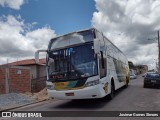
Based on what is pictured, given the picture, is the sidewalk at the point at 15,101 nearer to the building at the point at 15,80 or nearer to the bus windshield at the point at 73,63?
the building at the point at 15,80

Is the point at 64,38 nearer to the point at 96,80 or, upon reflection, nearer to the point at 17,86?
the point at 96,80

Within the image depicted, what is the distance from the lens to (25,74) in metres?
25.8

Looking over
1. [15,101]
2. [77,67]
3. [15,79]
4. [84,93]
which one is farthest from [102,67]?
[15,79]

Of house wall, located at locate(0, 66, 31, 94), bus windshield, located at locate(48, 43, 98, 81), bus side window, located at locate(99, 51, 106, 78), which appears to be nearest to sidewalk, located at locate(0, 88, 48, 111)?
house wall, located at locate(0, 66, 31, 94)

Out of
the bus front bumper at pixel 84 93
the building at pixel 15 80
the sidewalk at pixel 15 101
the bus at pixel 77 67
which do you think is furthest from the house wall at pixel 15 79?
the bus front bumper at pixel 84 93

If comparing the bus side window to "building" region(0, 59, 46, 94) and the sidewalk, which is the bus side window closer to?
the sidewalk

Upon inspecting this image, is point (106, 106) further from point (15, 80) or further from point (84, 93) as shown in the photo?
point (15, 80)

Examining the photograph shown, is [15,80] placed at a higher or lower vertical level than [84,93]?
higher

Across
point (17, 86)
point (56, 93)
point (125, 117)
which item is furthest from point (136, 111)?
point (17, 86)

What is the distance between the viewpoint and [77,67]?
12.2 meters

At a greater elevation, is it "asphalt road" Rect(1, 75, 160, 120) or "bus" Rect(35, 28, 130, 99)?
"bus" Rect(35, 28, 130, 99)

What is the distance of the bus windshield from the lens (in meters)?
12.1

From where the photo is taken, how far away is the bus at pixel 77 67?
473 inches

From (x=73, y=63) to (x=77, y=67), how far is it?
0.29 meters
